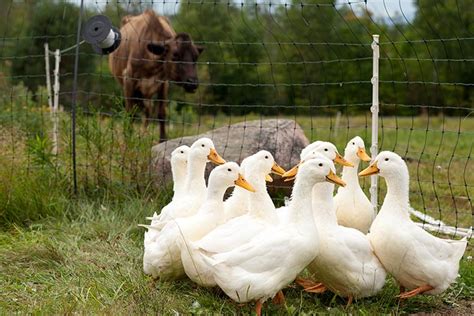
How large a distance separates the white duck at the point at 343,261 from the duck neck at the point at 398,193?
0.27 m

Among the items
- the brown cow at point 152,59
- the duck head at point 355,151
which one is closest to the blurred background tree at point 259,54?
the brown cow at point 152,59

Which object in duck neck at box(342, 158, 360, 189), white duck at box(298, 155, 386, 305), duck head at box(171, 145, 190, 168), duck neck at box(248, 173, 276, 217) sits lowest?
white duck at box(298, 155, 386, 305)

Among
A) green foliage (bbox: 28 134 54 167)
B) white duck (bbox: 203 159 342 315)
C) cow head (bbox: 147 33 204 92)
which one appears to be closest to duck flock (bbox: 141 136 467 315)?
white duck (bbox: 203 159 342 315)

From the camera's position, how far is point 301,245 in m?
4.38

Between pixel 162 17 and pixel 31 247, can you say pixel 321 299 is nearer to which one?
pixel 31 247

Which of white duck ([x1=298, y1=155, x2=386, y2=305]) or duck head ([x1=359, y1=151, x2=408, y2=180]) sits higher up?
duck head ([x1=359, y1=151, x2=408, y2=180])

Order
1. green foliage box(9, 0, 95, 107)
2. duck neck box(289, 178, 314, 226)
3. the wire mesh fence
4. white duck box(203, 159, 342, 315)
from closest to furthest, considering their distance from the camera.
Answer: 1. white duck box(203, 159, 342, 315)
2. duck neck box(289, 178, 314, 226)
3. the wire mesh fence
4. green foliage box(9, 0, 95, 107)

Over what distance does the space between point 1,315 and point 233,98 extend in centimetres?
1722

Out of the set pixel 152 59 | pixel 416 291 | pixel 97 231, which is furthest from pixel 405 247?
pixel 152 59

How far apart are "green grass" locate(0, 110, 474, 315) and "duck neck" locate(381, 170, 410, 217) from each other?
0.55 metres

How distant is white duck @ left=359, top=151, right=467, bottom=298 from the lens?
181 inches

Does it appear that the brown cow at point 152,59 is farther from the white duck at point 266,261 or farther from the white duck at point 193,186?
the white duck at point 266,261

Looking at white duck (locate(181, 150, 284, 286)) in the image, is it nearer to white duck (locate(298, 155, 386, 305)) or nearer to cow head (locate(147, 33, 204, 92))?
white duck (locate(298, 155, 386, 305))

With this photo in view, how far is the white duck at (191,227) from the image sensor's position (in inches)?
190
